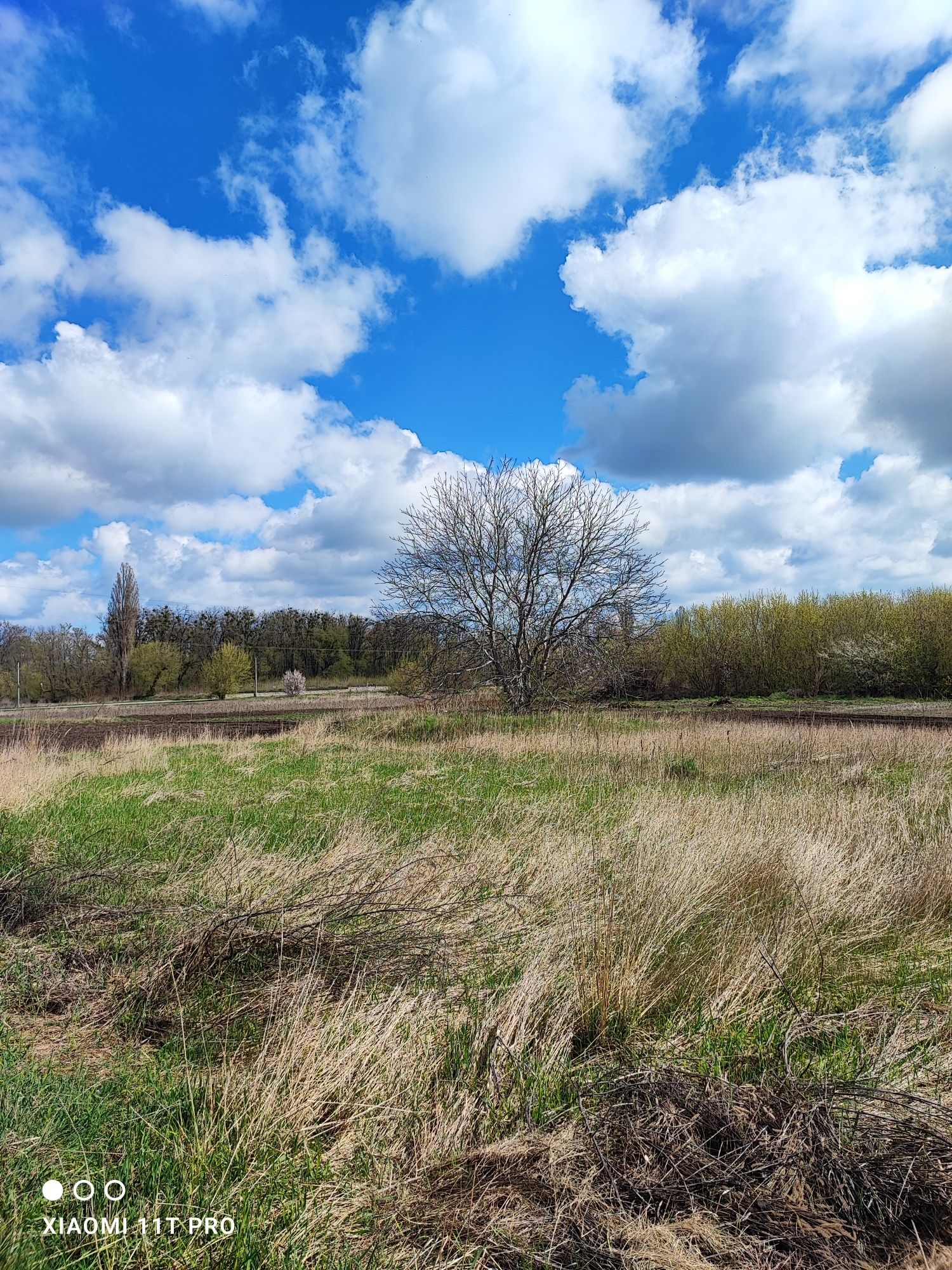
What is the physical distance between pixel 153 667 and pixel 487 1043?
54866 millimetres

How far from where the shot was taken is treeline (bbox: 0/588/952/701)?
2172 cm

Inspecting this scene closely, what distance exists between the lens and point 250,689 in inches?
2190

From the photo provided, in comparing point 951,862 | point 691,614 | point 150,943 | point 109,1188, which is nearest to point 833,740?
point 951,862

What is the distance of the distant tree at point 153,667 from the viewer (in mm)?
51719

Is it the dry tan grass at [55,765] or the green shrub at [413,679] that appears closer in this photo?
the dry tan grass at [55,765]

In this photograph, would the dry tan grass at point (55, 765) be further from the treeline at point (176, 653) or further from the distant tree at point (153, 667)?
the distant tree at point (153, 667)

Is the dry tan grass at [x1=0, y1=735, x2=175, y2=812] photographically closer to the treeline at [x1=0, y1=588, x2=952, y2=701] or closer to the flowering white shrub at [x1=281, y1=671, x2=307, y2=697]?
the treeline at [x1=0, y1=588, x2=952, y2=701]

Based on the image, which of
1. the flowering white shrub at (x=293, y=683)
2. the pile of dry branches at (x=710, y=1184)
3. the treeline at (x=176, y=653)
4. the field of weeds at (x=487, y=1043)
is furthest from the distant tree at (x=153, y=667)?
the pile of dry branches at (x=710, y=1184)

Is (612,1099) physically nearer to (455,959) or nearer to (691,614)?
(455,959)

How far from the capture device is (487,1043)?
274 cm

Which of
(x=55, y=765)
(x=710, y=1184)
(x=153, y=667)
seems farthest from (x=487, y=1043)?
(x=153, y=667)

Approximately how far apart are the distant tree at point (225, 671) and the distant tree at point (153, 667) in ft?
17.1

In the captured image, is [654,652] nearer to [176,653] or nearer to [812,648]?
[812,648]

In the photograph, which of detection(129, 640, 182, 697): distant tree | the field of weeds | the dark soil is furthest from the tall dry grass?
detection(129, 640, 182, 697): distant tree
